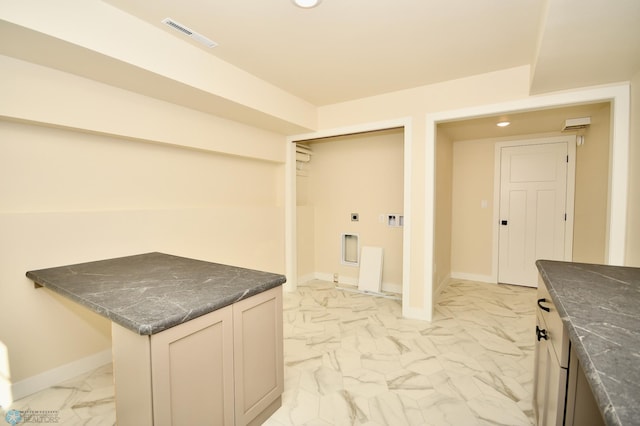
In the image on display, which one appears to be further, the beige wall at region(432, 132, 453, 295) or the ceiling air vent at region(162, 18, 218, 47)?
the beige wall at region(432, 132, 453, 295)

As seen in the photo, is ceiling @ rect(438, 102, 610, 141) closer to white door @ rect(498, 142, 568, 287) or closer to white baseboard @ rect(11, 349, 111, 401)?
white door @ rect(498, 142, 568, 287)

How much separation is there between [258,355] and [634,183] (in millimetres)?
3039

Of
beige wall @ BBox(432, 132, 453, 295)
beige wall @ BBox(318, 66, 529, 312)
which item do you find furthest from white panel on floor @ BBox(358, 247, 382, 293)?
beige wall @ BBox(318, 66, 529, 312)

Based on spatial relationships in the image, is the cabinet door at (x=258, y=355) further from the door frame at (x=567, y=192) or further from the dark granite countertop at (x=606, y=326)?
the door frame at (x=567, y=192)

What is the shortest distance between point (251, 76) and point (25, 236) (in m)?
2.20

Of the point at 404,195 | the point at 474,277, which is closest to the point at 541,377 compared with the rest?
the point at 404,195

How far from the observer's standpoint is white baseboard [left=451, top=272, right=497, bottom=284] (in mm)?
4676

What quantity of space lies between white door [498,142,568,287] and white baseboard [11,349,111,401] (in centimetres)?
517

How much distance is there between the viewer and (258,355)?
165 cm

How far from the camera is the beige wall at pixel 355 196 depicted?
167 inches

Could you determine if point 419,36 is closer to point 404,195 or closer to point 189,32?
point 404,195

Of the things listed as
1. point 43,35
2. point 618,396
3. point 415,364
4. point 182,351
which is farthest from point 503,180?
point 43,35

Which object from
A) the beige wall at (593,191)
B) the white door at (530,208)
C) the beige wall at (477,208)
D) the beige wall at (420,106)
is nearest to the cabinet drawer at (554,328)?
the beige wall at (420,106)

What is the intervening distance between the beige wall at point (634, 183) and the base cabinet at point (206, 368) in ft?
8.78
